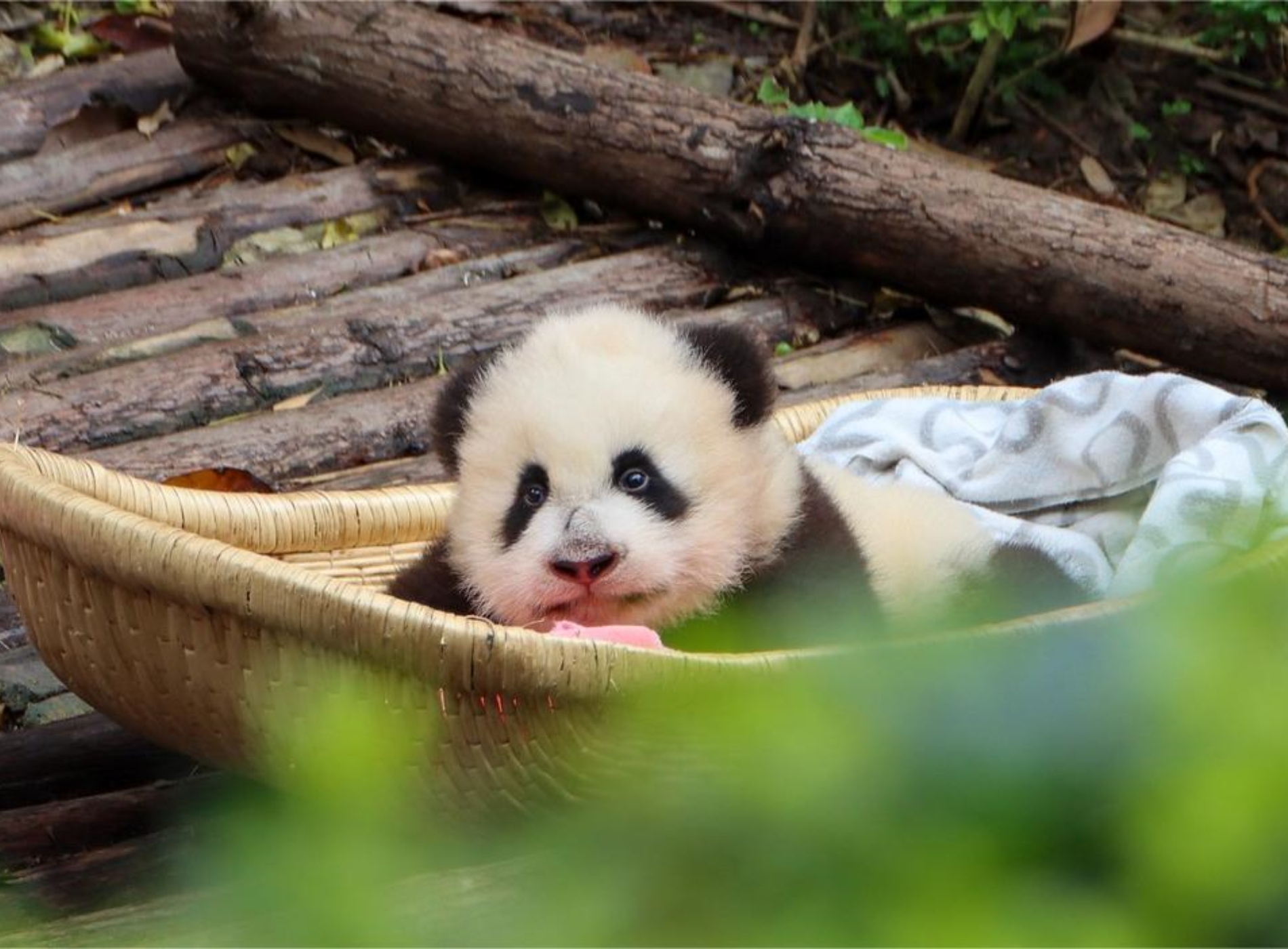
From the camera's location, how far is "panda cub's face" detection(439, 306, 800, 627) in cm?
271

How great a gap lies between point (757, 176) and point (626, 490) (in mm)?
2512

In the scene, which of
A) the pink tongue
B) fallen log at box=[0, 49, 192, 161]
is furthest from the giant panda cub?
fallen log at box=[0, 49, 192, 161]

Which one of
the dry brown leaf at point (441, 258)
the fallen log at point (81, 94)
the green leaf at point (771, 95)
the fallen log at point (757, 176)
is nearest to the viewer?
the fallen log at point (757, 176)

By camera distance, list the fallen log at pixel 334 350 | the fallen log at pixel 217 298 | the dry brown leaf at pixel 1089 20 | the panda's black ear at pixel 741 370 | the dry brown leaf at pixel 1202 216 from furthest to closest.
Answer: the dry brown leaf at pixel 1202 216
the dry brown leaf at pixel 1089 20
the fallen log at pixel 217 298
the fallen log at pixel 334 350
the panda's black ear at pixel 741 370

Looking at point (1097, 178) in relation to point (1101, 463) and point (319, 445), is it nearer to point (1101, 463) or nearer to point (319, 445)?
point (1101, 463)

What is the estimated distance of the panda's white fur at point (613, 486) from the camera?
2719mm

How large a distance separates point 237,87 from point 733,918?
542 cm

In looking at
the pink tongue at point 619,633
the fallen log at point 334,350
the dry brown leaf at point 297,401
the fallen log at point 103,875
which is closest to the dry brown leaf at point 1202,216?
the fallen log at point 334,350

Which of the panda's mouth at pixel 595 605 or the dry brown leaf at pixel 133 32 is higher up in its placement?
the dry brown leaf at pixel 133 32

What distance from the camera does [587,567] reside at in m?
2.66

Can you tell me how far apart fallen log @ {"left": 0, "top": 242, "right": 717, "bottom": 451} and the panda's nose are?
186 cm

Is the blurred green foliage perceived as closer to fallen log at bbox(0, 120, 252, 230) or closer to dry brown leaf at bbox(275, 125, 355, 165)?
fallen log at bbox(0, 120, 252, 230)

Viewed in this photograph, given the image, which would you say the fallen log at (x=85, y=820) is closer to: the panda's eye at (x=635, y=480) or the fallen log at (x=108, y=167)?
the panda's eye at (x=635, y=480)

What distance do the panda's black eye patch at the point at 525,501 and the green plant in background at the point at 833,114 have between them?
2742mm
